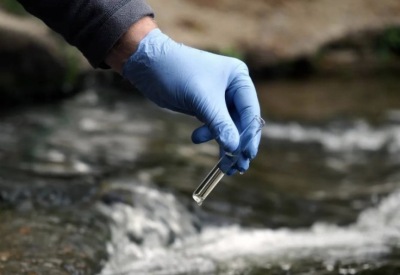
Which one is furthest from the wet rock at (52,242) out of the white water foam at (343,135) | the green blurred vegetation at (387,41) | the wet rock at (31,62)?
the green blurred vegetation at (387,41)

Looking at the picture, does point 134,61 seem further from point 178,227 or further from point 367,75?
point 367,75

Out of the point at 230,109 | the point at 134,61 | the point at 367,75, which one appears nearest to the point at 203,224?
the point at 230,109

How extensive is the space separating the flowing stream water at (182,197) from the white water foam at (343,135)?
15 mm

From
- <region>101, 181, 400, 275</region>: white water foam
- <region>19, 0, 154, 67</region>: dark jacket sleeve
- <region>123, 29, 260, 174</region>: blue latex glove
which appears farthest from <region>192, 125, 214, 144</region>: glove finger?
<region>101, 181, 400, 275</region>: white water foam

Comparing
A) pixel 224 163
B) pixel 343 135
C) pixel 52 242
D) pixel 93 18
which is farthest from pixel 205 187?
pixel 343 135

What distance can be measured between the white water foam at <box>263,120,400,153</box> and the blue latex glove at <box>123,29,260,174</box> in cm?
351

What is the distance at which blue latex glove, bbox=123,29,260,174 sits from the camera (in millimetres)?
1955

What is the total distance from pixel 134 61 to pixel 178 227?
1.44 m

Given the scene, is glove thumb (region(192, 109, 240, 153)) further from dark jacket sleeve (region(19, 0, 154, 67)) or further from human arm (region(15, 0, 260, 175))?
dark jacket sleeve (region(19, 0, 154, 67))

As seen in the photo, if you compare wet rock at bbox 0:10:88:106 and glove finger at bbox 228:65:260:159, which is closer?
glove finger at bbox 228:65:260:159

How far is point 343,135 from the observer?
586 centimetres

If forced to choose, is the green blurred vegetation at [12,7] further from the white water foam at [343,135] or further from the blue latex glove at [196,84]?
the blue latex glove at [196,84]

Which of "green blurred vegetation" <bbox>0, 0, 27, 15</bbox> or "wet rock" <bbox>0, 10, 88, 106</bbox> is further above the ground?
"green blurred vegetation" <bbox>0, 0, 27, 15</bbox>

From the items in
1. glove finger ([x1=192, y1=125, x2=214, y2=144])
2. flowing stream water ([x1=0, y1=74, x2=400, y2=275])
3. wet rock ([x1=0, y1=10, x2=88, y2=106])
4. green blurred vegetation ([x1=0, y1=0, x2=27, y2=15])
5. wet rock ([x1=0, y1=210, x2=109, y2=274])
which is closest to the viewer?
glove finger ([x1=192, y1=125, x2=214, y2=144])
